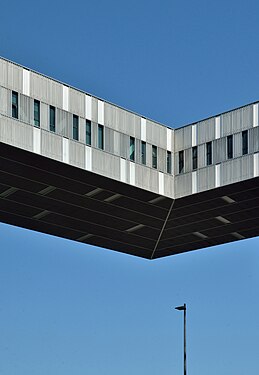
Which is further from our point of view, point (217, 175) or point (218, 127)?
point (218, 127)

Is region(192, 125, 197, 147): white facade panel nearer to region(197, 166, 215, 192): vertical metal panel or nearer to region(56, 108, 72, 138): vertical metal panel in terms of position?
region(197, 166, 215, 192): vertical metal panel

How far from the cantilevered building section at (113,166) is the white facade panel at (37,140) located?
86mm

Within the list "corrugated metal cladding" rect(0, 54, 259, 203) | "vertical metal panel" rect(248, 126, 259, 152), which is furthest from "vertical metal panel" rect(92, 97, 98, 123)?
"vertical metal panel" rect(248, 126, 259, 152)

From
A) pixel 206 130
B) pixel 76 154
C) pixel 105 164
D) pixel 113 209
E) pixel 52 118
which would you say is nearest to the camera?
pixel 52 118

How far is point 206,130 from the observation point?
81.6 metres

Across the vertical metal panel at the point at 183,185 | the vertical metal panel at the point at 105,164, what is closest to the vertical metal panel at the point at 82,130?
the vertical metal panel at the point at 105,164

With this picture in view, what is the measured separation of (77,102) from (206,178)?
1122cm

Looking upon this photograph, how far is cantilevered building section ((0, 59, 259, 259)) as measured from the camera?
7325cm

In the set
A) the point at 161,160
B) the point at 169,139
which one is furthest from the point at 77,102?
the point at 169,139

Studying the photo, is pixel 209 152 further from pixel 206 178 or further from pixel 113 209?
pixel 113 209

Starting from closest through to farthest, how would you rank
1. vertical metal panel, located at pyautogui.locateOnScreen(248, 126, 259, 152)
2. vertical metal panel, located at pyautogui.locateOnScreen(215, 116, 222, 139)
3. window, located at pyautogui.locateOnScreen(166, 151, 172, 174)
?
vertical metal panel, located at pyautogui.locateOnScreen(248, 126, 259, 152), vertical metal panel, located at pyautogui.locateOnScreen(215, 116, 222, 139), window, located at pyautogui.locateOnScreen(166, 151, 172, 174)

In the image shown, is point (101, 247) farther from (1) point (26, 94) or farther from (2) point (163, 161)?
(1) point (26, 94)

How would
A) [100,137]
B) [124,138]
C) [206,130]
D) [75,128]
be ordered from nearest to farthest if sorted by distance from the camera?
[75,128] < [100,137] < [124,138] < [206,130]

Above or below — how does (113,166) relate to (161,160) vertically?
below
